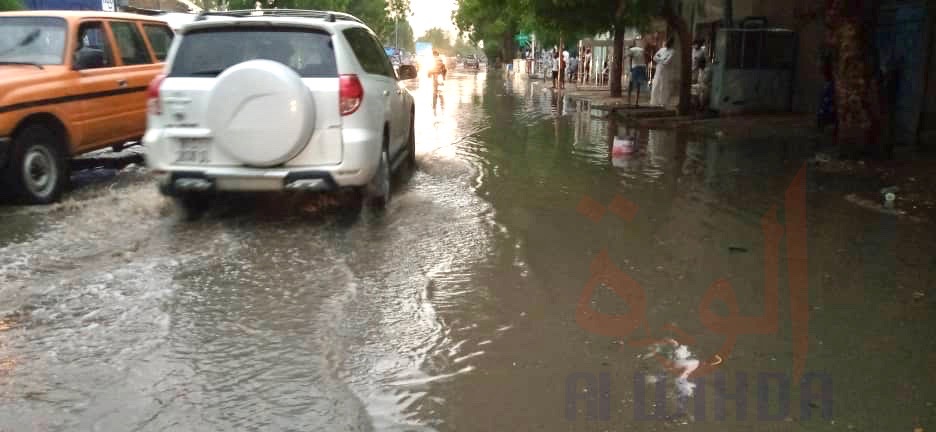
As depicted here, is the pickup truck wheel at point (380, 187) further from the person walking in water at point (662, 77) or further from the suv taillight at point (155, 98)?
the person walking in water at point (662, 77)

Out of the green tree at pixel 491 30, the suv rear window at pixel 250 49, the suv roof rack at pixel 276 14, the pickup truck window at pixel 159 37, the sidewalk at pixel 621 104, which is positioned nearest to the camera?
the suv rear window at pixel 250 49

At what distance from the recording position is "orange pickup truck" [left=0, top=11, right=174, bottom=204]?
23.9ft

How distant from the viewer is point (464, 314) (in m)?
4.74

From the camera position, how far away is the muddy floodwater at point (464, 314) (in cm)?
354

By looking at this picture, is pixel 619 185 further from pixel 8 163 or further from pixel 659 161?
pixel 8 163

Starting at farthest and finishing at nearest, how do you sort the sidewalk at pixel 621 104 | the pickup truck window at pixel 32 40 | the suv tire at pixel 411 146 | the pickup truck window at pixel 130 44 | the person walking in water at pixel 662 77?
the person walking in water at pixel 662 77
the sidewalk at pixel 621 104
the suv tire at pixel 411 146
the pickup truck window at pixel 130 44
the pickup truck window at pixel 32 40

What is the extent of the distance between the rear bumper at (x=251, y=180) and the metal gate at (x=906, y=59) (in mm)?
9855

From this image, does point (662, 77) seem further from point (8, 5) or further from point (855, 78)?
Answer: point (8, 5)

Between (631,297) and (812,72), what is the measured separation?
45.9 feet

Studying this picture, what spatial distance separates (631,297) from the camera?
16.6 feet

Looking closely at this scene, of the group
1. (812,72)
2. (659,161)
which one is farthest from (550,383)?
(812,72)

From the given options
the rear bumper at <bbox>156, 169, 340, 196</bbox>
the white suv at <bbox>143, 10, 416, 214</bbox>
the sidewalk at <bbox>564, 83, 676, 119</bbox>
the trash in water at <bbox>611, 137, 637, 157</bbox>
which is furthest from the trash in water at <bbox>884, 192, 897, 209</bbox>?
the sidewalk at <bbox>564, 83, 676, 119</bbox>

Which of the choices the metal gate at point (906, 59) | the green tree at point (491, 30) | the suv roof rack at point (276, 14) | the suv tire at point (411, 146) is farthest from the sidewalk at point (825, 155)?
the green tree at point (491, 30)

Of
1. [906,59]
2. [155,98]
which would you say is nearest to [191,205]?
[155,98]
